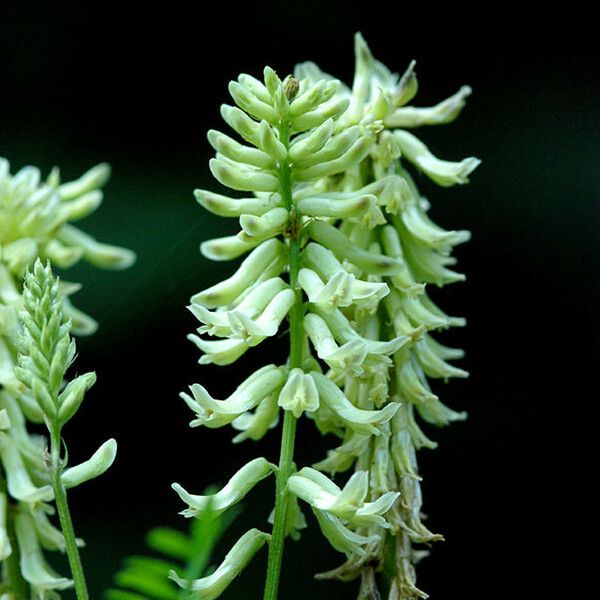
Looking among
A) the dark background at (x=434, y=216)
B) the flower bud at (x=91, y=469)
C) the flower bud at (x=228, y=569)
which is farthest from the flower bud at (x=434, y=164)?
the dark background at (x=434, y=216)

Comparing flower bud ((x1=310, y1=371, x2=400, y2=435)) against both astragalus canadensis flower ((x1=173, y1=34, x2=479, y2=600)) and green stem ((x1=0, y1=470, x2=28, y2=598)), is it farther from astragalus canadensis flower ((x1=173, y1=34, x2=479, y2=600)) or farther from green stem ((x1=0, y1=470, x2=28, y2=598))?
green stem ((x1=0, y1=470, x2=28, y2=598))

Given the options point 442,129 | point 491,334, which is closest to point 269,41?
point 442,129

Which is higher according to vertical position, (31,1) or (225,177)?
(31,1)

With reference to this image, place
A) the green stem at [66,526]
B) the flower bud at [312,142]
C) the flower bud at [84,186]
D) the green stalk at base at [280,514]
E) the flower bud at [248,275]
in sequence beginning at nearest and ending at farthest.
Answer: the green stem at [66,526], the green stalk at base at [280,514], the flower bud at [312,142], the flower bud at [248,275], the flower bud at [84,186]

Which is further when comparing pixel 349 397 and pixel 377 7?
pixel 377 7

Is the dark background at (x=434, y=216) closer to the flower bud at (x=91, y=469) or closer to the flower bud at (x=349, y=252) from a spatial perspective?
the flower bud at (x=349, y=252)

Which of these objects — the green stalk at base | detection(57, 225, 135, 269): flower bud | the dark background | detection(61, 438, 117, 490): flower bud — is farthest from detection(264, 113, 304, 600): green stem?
the dark background

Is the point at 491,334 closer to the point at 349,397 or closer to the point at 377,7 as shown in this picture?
the point at 377,7
